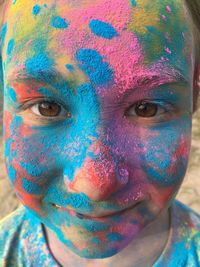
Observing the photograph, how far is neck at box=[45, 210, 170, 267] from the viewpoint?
3.73 ft

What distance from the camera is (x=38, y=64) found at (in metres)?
0.75

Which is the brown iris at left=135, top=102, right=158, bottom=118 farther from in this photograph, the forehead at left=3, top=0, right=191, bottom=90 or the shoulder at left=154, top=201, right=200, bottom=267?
the shoulder at left=154, top=201, right=200, bottom=267

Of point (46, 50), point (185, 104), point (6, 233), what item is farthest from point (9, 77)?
point (6, 233)

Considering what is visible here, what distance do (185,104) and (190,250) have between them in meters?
0.48

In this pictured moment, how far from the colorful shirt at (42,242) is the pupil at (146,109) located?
1.46 feet

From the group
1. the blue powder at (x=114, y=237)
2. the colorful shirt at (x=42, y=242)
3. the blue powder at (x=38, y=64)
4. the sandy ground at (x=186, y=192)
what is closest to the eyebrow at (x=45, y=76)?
the blue powder at (x=38, y=64)

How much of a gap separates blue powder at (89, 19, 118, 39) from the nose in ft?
0.63

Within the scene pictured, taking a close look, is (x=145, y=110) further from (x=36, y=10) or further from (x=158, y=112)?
(x=36, y=10)

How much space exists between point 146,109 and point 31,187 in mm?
277

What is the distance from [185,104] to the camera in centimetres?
83

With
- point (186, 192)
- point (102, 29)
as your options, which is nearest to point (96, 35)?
point (102, 29)

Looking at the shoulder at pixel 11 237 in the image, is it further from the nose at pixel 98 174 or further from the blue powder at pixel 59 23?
the blue powder at pixel 59 23

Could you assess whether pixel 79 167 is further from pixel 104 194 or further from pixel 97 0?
pixel 97 0

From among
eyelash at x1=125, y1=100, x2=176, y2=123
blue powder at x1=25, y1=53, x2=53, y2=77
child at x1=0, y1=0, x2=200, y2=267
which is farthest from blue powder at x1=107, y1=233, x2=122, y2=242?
blue powder at x1=25, y1=53, x2=53, y2=77
